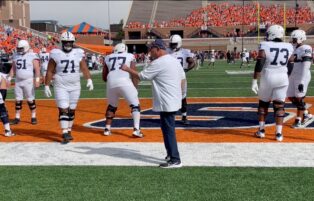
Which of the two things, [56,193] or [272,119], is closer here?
[56,193]

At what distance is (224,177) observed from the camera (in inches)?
222

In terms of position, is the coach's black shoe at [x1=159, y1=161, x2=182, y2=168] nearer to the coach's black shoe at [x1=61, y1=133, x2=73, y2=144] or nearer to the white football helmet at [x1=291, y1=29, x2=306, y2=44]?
the coach's black shoe at [x1=61, y1=133, x2=73, y2=144]

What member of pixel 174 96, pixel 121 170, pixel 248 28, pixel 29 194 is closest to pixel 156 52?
pixel 174 96

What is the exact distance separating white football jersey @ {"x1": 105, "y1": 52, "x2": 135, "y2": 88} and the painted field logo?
58.5 inches

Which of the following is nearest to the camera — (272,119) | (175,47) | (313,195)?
(313,195)

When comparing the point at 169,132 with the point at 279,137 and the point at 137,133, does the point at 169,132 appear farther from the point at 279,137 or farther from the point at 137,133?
the point at 279,137

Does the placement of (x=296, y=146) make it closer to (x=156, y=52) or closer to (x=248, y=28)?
(x=156, y=52)

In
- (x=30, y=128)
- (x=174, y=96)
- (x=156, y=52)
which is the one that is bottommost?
(x=30, y=128)

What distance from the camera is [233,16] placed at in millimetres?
70438

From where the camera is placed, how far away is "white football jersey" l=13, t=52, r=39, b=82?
1029 cm

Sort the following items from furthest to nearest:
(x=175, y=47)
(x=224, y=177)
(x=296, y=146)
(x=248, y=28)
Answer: (x=248, y=28)
(x=175, y=47)
(x=296, y=146)
(x=224, y=177)

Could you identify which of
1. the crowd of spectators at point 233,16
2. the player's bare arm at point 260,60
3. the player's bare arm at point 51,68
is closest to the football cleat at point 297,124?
the player's bare arm at point 260,60

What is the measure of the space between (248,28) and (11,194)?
64884 mm

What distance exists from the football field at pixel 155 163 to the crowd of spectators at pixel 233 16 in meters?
59.3
